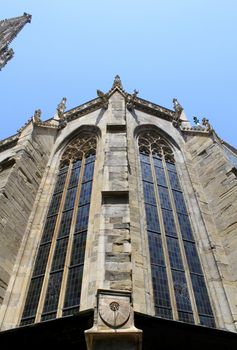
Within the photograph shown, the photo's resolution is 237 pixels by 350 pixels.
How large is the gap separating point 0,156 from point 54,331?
11.7 metres

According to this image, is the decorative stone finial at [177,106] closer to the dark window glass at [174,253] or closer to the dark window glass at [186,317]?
the dark window glass at [174,253]

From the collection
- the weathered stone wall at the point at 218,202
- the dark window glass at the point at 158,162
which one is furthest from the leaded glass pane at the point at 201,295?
the dark window glass at the point at 158,162

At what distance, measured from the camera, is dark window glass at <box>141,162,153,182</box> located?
Answer: 10807 millimetres

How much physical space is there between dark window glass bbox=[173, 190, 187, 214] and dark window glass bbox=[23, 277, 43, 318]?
14.4 feet

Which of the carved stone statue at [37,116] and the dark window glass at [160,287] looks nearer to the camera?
the dark window glass at [160,287]

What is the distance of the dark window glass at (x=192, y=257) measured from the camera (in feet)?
27.2

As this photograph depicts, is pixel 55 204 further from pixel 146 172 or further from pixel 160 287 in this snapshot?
Answer: pixel 160 287

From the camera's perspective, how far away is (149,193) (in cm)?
1019

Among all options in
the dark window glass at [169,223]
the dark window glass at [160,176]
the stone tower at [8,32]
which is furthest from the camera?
the stone tower at [8,32]

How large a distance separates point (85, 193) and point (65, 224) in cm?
125

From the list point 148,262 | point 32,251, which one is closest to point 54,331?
point 148,262

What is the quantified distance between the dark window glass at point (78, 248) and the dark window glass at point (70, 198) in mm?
1501

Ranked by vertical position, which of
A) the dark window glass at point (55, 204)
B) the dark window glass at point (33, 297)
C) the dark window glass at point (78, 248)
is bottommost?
the dark window glass at point (33, 297)

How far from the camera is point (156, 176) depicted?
11.1 meters
